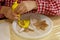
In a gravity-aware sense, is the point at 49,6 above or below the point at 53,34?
above

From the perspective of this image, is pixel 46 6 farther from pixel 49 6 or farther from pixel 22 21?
pixel 22 21

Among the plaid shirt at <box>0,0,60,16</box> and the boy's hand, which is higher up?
the plaid shirt at <box>0,0,60,16</box>

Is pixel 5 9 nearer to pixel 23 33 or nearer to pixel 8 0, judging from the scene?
pixel 8 0

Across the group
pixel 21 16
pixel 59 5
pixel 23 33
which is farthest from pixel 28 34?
pixel 59 5

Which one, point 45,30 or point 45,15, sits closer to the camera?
point 45,30

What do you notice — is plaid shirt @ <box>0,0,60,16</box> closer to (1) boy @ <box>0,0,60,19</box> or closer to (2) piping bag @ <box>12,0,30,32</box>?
(1) boy @ <box>0,0,60,19</box>

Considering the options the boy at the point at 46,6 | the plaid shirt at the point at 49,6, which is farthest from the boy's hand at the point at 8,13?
the plaid shirt at the point at 49,6

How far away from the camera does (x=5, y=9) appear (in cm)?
100

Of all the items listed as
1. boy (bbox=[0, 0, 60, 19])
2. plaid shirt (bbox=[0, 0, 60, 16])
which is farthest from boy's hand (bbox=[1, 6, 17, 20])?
plaid shirt (bbox=[0, 0, 60, 16])

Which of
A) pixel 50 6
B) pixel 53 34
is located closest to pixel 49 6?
pixel 50 6

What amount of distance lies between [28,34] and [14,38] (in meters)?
0.07

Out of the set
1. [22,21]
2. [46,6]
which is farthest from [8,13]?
[46,6]

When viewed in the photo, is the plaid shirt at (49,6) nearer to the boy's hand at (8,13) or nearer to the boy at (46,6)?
the boy at (46,6)

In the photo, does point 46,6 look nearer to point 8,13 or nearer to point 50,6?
point 50,6
